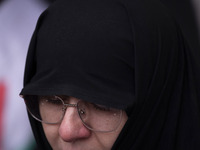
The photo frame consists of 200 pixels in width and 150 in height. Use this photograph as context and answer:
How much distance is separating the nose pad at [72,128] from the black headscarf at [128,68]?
0.35ft

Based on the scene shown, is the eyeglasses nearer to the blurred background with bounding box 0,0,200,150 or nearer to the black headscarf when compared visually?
the black headscarf

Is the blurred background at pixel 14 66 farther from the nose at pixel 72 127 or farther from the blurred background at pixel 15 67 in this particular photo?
the nose at pixel 72 127

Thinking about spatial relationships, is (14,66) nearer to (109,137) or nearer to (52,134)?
(52,134)

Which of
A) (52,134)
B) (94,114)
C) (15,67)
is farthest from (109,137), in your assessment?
(15,67)

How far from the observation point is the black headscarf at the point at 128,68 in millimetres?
1299

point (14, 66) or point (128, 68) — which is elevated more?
point (128, 68)

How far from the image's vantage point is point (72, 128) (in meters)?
1.30

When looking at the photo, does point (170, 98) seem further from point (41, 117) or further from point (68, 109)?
point (41, 117)

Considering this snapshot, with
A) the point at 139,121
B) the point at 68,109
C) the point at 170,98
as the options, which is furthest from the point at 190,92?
the point at 68,109

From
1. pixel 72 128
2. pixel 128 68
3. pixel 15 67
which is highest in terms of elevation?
pixel 128 68

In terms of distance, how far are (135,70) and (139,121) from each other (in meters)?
0.21

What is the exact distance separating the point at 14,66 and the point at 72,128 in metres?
1.02

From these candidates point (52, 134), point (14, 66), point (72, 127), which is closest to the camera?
point (72, 127)

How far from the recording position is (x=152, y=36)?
1359 mm
